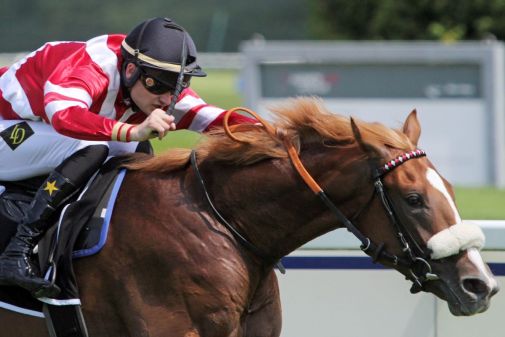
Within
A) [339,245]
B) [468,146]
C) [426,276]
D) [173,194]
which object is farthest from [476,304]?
[468,146]

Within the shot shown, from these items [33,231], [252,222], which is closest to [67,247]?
[33,231]

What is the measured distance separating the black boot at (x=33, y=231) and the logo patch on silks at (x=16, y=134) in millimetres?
212

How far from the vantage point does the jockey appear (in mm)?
3744

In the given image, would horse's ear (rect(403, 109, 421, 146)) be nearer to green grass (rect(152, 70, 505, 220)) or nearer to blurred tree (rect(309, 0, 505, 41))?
green grass (rect(152, 70, 505, 220))

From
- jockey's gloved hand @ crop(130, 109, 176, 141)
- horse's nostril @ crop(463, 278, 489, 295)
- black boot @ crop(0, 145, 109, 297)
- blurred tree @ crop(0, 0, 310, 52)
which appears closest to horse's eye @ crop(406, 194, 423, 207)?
horse's nostril @ crop(463, 278, 489, 295)

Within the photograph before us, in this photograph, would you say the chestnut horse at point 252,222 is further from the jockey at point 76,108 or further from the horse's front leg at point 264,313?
the jockey at point 76,108

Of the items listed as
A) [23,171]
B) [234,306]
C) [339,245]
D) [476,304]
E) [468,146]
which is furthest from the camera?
[468,146]

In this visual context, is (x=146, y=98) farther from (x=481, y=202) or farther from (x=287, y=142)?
(x=481, y=202)

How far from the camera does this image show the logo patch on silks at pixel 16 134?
4.00m

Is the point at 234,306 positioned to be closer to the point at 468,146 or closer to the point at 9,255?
the point at 9,255

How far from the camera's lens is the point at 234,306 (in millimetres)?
3699

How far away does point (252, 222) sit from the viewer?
3.83 metres

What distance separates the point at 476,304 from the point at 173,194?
A: 1.11m

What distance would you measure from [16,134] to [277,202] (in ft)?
3.21
